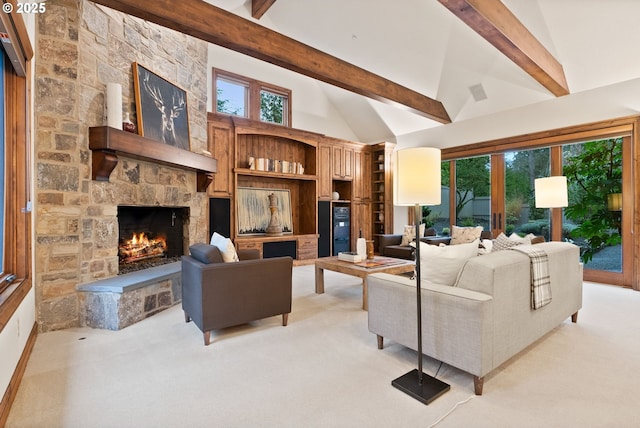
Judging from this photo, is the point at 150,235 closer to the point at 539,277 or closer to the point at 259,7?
the point at 259,7

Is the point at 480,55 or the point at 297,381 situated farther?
the point at 480,55

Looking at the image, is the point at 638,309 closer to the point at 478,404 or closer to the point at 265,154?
the point at 478,404

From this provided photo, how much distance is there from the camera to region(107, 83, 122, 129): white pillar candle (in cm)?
313

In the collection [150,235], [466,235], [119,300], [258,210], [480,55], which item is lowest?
[119,300]


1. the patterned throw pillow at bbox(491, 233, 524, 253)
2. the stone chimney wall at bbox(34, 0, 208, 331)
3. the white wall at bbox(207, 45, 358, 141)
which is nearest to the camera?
the stone chimney wall at bbox(34, 0, 208, 331)

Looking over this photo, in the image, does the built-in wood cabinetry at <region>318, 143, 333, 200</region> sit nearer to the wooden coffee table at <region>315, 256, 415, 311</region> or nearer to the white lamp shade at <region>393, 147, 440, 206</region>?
the wooden coffee table at <region>315, 256, 415, 311</region>

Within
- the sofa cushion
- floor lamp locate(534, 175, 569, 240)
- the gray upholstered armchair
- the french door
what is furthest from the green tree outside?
the sofa cushion

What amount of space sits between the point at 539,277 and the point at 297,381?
1864 millimetres

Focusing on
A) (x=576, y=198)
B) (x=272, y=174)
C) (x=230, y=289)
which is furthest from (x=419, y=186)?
(x=576, y=198)

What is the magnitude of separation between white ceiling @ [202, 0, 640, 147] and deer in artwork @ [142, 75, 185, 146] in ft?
5.30

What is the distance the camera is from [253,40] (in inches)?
136

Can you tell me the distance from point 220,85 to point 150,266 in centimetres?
359

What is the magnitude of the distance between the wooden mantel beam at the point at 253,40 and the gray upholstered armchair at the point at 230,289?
6.82 feet

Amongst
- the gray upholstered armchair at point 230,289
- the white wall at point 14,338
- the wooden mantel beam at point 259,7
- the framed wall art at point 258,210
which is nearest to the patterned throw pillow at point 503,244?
the gray upholstered armchair at point 230,289
